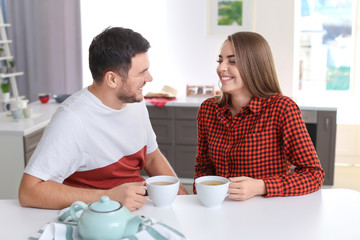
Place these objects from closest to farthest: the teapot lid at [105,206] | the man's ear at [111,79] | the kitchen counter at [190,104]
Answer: the teapot lid at [105,206] < the man's ear at [111,79] < the kitchen counter at [190,104]

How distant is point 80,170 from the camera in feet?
5.62

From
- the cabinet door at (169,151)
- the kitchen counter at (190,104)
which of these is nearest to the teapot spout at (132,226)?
the kitchen counter at (190,104)

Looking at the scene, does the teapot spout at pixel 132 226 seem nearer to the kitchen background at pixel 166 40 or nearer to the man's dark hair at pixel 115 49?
the man's dark hair at pixel 115 49

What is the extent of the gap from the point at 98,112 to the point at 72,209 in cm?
58

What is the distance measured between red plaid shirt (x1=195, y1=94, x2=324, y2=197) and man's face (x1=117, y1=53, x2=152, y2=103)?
1.02 feet

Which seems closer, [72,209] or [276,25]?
[72,209]

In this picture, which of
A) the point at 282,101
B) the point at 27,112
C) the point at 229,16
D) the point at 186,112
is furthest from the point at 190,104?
the point at 282,101

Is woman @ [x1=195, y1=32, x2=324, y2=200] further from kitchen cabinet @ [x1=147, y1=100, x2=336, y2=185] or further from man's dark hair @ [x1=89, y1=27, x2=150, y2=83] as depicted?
kitchen cabinet @ [x1=147, y1=100, x2=336, y2=185]

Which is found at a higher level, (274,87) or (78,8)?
(78,8)

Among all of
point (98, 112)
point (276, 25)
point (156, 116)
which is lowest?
point (156, 116)

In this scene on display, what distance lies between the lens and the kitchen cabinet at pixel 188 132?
3684mm

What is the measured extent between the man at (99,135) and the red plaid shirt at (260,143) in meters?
0.23

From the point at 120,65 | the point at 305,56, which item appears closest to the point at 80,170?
the point at 120,65

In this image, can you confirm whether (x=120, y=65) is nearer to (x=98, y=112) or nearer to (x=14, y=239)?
(x=98, y=112)
